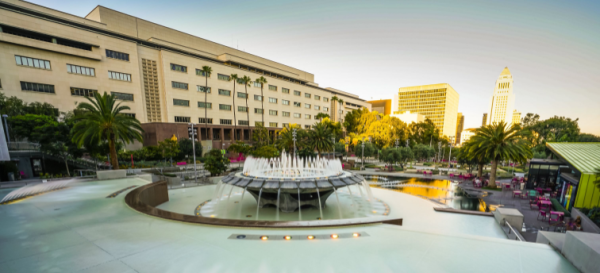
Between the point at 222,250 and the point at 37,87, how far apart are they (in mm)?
49207

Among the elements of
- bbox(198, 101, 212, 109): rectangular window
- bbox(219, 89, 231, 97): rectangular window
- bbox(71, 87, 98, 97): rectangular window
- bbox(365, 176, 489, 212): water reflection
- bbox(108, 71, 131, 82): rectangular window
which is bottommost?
bbox(365, 176, 489, 212): water reflection

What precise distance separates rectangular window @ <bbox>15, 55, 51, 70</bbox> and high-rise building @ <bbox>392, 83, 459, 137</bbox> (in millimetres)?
143725

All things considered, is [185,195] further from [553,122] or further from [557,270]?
[553,122]

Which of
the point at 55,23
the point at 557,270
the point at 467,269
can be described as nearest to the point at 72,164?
the point at 55,23

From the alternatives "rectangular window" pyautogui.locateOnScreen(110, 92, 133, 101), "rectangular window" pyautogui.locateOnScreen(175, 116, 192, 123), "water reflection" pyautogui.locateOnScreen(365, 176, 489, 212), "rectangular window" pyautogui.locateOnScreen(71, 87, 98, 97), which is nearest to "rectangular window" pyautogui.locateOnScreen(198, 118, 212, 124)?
"rectangular window" pyautogui.locateOnScreen(175, 116, 192, 123)

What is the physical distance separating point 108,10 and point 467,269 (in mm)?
63337

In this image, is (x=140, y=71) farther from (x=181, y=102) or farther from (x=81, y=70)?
(x=181, y=102)

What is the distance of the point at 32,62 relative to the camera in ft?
104

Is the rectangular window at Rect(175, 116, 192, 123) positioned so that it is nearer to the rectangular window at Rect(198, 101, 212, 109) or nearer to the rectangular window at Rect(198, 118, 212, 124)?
the rectangular window at Rect(198, 118, 212, 124)

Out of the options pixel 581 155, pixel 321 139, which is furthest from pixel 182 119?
pixel 581 155

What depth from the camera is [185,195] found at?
18609mm

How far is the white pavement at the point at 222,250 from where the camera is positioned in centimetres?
→ 511

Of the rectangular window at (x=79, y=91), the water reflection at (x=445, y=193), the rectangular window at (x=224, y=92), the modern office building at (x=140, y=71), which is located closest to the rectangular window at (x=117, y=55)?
the modern office building at (x=140, y=71)

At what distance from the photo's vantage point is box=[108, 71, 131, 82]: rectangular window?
38.3m
